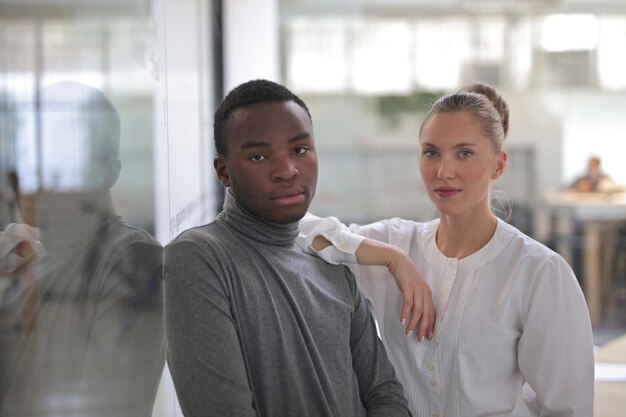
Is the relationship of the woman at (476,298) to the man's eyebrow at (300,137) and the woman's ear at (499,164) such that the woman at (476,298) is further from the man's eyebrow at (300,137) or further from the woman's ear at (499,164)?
the man's eyebrow at (300,137)

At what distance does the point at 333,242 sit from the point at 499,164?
402mm

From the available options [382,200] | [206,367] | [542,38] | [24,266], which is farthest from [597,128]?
[24,266]

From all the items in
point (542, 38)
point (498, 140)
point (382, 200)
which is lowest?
point (382, 200)

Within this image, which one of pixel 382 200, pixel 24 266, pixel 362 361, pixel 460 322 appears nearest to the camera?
pixel 24 266

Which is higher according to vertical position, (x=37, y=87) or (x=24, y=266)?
(x=37, y=87)

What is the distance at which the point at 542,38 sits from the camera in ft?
14.7

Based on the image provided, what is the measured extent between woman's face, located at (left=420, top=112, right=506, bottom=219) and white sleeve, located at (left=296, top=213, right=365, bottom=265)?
19 cm

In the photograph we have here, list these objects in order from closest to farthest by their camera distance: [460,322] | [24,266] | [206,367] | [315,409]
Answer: [24,266], [206,367], [315,409], [460,322]

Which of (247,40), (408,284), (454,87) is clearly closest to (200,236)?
(408,284)

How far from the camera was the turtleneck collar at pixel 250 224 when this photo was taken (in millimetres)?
1096

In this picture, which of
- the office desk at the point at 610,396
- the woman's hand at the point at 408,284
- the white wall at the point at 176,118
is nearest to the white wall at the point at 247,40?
the white wall at the point at 176,118

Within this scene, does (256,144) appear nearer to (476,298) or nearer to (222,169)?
(222,169)

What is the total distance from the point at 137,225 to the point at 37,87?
18.8 inches

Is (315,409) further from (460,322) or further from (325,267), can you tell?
(460,322)
